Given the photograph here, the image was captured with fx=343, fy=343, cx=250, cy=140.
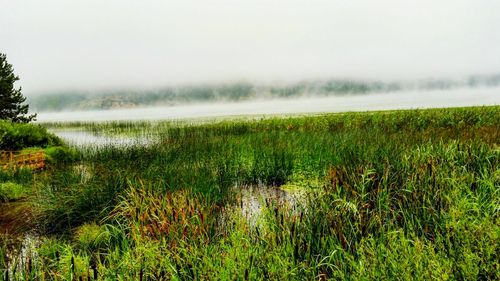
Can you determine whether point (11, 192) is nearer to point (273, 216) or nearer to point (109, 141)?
point (273, 216)

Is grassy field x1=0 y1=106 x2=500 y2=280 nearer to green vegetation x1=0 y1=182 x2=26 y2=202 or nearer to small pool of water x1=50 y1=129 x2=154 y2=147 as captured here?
green vegetation x1=0 y1=182 x2=26 y2=202

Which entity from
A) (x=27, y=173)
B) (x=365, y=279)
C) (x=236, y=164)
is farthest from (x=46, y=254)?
(x=27, y=173)

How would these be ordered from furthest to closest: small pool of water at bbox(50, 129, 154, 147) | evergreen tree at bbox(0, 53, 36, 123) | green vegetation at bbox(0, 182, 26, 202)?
1. evergreen tree at bbox(0, 53, 36, 123)
2. small pool of water at bbox(50, 129, 154, 147)
3. green vegetation at bbox(0, 182, 26, 202)

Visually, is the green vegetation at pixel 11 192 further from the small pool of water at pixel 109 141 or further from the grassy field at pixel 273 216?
the small pool of water at pixel 109 141

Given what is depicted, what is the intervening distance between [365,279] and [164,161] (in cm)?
917

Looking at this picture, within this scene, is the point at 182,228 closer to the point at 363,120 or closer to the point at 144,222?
the point at 144,222

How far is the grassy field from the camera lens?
3.56 m

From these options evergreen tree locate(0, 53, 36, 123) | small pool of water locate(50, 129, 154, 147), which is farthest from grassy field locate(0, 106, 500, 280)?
evergreen tree locate(0, 53, 36, 123)

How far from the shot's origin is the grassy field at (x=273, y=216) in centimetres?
356

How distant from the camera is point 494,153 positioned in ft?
26.1

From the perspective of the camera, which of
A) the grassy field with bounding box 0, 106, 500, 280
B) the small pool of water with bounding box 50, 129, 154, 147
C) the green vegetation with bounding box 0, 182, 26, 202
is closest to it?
the grassy field with bounding box 0, 106, 500, 280

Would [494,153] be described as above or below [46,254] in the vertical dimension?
above

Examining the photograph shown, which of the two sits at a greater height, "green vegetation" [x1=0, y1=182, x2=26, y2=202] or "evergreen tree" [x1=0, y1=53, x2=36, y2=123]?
"evergreen tree" [x1=0, y1=53, x2=36, y2=123]

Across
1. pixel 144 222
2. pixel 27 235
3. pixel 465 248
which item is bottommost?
pixel 27 235
